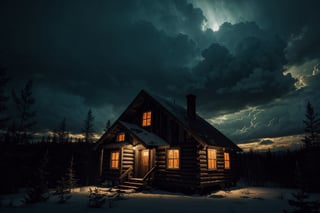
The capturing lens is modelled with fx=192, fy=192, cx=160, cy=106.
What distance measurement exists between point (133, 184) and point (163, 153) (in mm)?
3438

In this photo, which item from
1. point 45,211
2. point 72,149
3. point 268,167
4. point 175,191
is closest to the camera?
point 45,211

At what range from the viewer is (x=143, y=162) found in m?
17.3

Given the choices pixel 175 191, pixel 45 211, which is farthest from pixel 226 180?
pixel 45 211

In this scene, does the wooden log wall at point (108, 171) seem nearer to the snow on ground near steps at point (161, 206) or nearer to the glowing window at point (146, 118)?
the glowing window at point (146, 118)

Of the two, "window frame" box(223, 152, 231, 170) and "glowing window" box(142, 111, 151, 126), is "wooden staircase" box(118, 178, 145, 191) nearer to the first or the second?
"glowing window" box(142, 111, 151, 126)

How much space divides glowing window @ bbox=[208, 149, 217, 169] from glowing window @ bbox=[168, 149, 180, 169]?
8.62ft

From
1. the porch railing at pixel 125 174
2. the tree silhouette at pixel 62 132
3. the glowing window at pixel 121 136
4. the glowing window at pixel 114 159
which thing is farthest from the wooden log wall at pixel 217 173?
the tree silhouette at pixel 62 132

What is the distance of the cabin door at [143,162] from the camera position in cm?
1700

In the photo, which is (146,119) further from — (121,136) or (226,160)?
(226,160)

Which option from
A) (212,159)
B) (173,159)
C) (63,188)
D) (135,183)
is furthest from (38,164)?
(212,159)

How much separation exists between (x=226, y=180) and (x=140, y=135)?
923 centimetres

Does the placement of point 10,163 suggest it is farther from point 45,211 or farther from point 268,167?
point 268,167

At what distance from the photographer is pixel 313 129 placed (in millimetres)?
29469

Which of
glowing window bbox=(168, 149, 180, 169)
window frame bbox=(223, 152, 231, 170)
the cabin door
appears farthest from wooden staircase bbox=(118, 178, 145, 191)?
window frame bbox=(223, 152, 231, 170)
